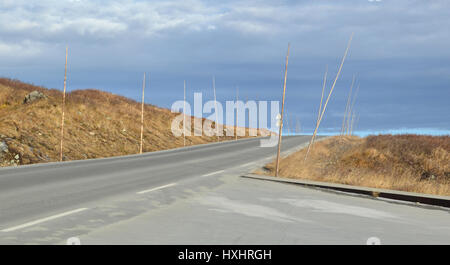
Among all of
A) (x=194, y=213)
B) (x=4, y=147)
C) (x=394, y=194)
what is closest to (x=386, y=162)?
(x=394, y=194)

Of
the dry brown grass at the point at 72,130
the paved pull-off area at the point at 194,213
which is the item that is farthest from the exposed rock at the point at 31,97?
the paved pull-off area at the point at 194,213

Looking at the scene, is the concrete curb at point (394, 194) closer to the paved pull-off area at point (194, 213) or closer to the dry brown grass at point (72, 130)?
the paved pull-off area at point (194, 213)

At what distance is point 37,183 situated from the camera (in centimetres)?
1203

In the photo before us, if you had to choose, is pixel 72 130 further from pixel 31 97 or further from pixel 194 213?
pixel 194 213

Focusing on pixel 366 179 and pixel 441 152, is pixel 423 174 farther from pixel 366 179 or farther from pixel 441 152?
pixel 366 179

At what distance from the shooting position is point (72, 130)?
2920cm

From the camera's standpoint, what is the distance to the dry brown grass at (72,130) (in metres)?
23.0

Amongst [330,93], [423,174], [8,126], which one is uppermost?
[330,93]

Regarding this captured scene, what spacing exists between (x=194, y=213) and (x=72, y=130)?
23.4 metres

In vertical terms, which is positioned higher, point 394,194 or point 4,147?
point 394,194

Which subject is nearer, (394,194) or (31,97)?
(394,194)

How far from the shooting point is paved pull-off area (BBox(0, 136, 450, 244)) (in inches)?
248

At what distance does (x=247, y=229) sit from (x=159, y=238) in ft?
4.86

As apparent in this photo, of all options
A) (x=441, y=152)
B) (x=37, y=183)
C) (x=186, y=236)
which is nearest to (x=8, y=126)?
(x=37, y=183)
